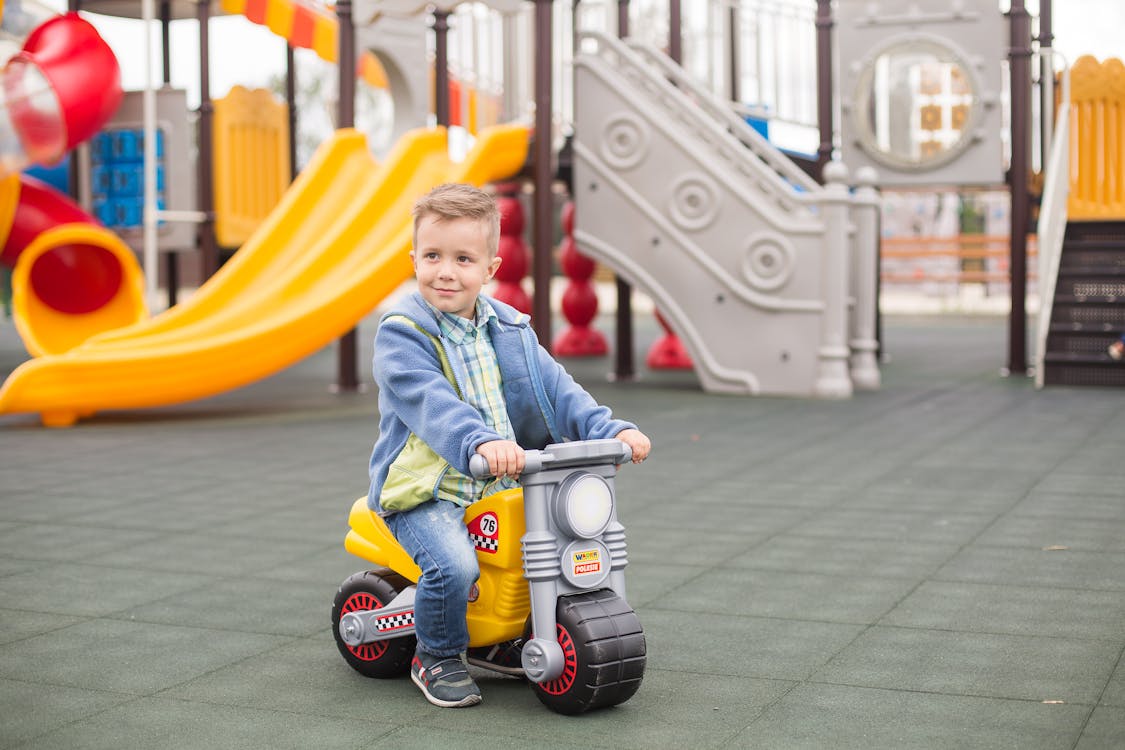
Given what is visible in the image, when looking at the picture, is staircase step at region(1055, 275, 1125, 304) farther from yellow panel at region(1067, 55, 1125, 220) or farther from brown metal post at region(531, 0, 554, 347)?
brown metal post at region(531, 0, 554, 347)

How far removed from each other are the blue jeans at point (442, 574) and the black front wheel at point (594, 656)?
0.23 metres

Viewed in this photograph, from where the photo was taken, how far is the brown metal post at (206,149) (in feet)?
41.7

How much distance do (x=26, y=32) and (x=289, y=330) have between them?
206 inches

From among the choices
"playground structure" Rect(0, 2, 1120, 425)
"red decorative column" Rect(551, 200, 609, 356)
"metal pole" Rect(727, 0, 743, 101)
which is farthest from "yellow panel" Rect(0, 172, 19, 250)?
"metal pole" Rect(727, 0, 743, 101)

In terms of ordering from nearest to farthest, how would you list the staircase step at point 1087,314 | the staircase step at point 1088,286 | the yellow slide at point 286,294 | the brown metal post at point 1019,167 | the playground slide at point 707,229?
the yellow slide at point 286,294, the playground slide at point 707,229, the staircase step at point 1087,314, the staircase step at point 1088,286, the brown metal post at point 1019,167

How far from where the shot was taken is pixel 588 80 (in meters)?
11.8

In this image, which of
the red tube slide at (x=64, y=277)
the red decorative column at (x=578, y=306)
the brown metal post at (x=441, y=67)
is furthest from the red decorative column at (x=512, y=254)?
the red tube slide at (x=64, y=277)

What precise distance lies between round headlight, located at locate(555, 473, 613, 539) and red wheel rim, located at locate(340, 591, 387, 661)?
642 mm

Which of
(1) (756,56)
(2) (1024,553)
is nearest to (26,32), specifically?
(1) (756,56)

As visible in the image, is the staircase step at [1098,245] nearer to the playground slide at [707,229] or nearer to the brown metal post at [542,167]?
the playground slide at [707,229]

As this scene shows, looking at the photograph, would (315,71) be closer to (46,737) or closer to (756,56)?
(756,56)

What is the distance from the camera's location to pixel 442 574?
11.0ft

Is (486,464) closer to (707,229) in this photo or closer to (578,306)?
(707,229)

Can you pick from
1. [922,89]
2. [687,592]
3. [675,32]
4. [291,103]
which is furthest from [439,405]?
[291,103]
